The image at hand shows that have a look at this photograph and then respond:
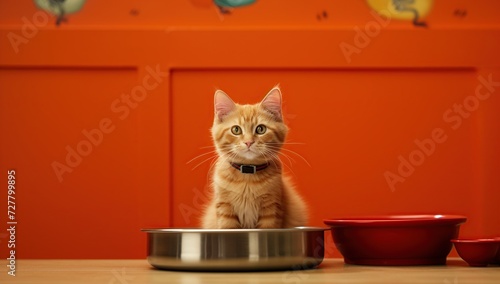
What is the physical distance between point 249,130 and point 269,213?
0.60 feet

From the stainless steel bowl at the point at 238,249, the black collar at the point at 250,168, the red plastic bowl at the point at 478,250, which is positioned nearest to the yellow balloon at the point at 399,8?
the black collar at the point at 250,168

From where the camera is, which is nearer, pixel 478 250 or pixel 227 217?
pixel 478 250

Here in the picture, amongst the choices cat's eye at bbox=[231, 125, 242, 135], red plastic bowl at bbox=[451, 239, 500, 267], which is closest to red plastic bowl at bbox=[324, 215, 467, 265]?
red plastic bowl at bbox=[451, 239, 500, 267]

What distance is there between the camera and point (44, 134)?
2.23 metres

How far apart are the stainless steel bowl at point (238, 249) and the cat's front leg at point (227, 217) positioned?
0.81 feet

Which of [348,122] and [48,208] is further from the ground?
[348,122]

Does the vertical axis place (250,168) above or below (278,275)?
above

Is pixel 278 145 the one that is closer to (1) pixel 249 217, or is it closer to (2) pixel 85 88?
(1) pixel 249 217

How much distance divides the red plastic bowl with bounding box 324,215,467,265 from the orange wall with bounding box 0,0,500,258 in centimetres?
107

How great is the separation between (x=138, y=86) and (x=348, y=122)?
0.79 metres

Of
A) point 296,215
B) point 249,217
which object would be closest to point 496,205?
point 296,215

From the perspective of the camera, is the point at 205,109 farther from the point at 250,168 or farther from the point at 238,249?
the point at 238,249

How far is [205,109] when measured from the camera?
2.25 metres

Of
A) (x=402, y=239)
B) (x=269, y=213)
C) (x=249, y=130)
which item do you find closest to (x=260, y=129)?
(x=249, y=130)
